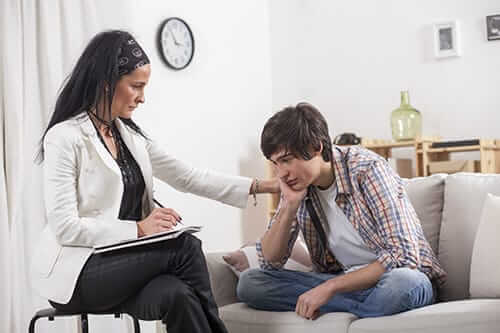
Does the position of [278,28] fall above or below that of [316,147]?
above

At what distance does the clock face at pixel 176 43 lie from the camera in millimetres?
4320

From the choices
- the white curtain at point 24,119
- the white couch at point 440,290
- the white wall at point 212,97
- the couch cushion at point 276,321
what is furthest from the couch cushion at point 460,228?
the white wall at point 212,97

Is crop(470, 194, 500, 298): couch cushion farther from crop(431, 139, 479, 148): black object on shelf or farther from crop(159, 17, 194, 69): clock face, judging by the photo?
crop(159, 17, 194, 69): clock face

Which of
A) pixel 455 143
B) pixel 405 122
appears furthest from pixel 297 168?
pixel 405 122

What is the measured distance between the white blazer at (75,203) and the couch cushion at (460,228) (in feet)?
3.22

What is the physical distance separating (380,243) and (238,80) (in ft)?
9.47

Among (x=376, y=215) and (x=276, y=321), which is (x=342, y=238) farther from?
(x=276, y=321)

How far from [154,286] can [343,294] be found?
1.92 feet

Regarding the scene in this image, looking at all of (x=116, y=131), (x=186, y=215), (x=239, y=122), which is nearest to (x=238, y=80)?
(x=239, y=122)

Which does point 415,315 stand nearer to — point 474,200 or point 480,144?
point 474,200

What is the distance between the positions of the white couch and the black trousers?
25 cm

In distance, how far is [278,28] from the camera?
532cm

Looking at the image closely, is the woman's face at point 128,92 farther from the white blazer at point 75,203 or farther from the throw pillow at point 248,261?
the throw pillow at point 248,261

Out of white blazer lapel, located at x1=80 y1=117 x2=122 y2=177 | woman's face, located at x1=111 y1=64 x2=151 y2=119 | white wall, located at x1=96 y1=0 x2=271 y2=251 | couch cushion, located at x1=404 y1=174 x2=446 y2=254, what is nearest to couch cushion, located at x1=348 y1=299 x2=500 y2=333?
couch cushion, located at x1=404 y1=174 x2=446 y2=254
